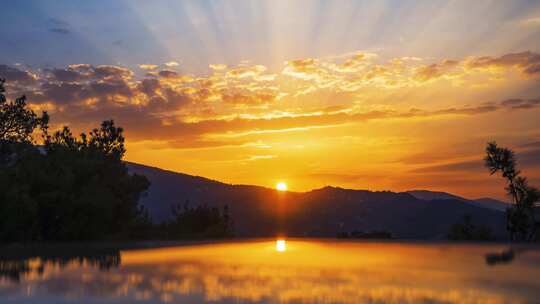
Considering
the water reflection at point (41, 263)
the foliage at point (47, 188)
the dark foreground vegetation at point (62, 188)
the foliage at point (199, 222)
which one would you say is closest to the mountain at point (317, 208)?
the foliage at point (199, 222)

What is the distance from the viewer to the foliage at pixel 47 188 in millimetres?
34406

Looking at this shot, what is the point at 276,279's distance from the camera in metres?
15.8

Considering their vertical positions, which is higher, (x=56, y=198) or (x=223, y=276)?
(x=56, y=198)

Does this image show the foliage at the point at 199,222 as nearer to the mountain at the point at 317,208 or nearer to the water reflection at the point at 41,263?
the water reflection at the point at 41,263

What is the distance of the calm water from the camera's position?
502 inches

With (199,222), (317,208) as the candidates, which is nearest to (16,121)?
(199,222)

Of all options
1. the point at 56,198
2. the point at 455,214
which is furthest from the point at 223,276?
the point at 455,214

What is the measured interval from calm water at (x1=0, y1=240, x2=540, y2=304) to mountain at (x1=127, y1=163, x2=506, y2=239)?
9137 cm

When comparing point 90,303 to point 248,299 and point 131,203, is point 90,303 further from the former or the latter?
point 131,203

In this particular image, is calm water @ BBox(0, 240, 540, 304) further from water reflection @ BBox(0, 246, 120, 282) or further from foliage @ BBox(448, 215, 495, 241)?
foliage @ BBox(448, 215, 495, 241)

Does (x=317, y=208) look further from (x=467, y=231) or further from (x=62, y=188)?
(x=62, y=188)

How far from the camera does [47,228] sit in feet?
128

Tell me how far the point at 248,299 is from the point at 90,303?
3404mm

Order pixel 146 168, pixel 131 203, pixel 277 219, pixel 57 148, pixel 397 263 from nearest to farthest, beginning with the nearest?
pixel 397 263 → pixel 57 148 → pixel 131 203 → pixel 277 219 → pixel 146 168
